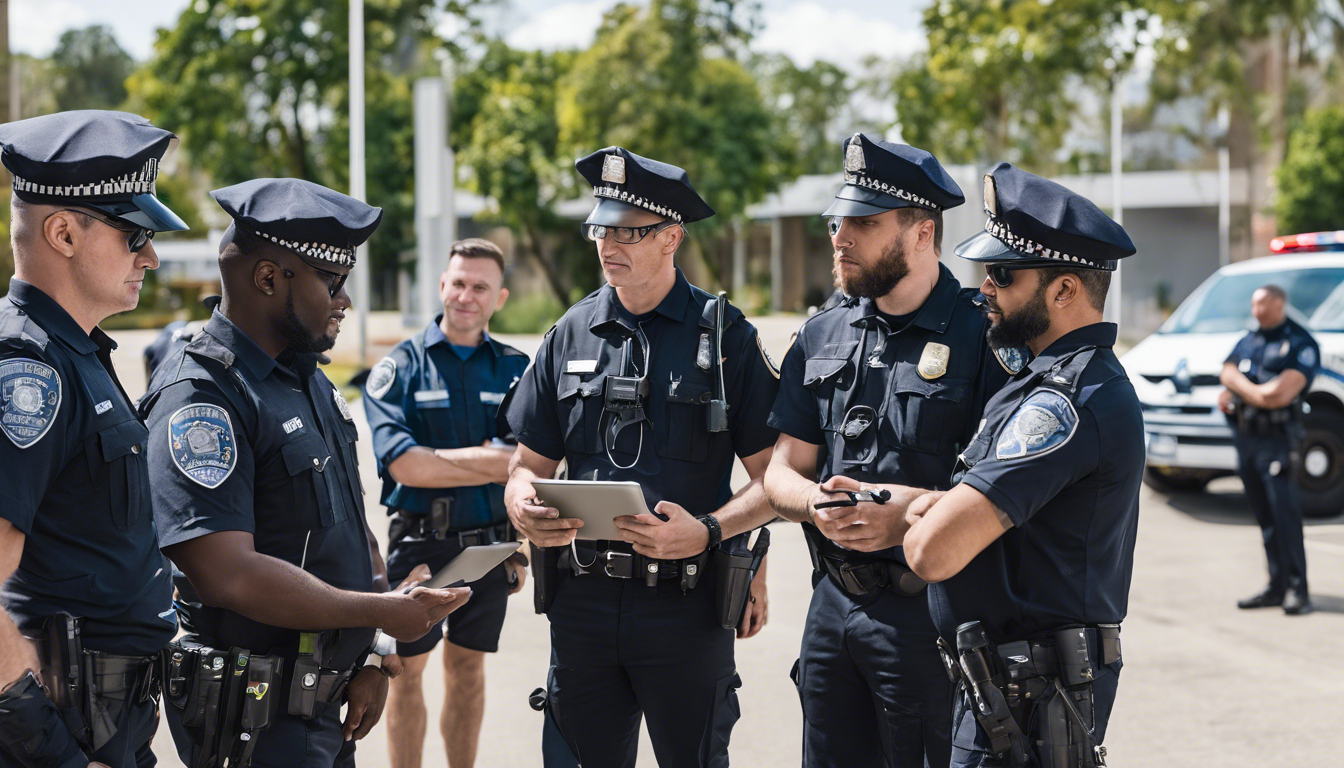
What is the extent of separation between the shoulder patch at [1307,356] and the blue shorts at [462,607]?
5.80m

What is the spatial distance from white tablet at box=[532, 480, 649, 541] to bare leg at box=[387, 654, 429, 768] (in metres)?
1.57

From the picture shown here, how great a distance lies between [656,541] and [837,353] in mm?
812

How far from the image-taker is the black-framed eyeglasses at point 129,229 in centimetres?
251

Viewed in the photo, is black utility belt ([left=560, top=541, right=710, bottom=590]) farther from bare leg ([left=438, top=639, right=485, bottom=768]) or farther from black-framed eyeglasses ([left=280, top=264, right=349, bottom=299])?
bare leg ([left=438, top=639, right=485, bottom=768])

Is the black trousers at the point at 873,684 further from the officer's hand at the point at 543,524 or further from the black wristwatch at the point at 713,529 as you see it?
the officer's hand at the point at 543,524

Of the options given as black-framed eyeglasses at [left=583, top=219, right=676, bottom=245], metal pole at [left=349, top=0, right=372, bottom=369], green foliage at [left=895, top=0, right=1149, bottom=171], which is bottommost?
black-framed eyeglasses at [left=583, top=219, right=676, bottom=245]

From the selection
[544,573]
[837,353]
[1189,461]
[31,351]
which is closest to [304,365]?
[31,351]

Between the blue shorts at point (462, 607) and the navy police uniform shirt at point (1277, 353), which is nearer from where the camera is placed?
the blue shorts at point (462, 607)

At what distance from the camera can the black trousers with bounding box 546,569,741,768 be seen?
3.42 metres

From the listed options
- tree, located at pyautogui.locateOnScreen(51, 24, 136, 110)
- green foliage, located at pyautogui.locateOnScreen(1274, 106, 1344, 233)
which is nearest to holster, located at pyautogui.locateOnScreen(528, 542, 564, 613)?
green foliage, located at pyautogui.locateOnScreen(1274, 106, 1344, 233)

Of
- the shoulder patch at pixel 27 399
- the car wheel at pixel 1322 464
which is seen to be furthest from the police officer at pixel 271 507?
the car wheel at pixel 1322 464

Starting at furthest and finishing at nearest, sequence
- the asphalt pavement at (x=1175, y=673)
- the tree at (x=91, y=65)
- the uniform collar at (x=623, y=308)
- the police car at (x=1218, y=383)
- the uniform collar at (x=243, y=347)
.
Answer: the tree at (x=91, y=65)
the police car at (x=1218, y=383)
the asphalt pavement at (x=1175, y=673)
the uniform collar at (x=623, y=308)
the uniform collar at (x=243, y=347)

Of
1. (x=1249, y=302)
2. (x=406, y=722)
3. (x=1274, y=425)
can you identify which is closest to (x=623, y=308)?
(x=406, y=722)

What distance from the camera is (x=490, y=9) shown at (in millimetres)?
32438
